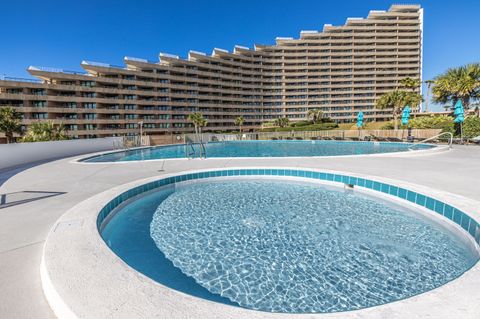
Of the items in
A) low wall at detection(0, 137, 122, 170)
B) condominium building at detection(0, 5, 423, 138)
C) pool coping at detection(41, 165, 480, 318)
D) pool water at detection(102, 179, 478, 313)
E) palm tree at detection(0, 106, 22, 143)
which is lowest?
pool water at detection(102, 179, 478, 313)

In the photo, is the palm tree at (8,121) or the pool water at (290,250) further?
the palm tree at (8,121)

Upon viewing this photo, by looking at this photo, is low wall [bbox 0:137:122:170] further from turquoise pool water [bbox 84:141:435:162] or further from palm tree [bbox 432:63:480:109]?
palm tree [bbox 432:63:480:109]

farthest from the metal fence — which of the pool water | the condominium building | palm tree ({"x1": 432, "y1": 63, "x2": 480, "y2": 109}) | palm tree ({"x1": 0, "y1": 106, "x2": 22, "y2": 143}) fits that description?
the condominium building

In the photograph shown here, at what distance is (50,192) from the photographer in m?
7.80

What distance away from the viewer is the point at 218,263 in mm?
4723

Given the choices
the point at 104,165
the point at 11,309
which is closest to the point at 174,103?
the point at 104,165

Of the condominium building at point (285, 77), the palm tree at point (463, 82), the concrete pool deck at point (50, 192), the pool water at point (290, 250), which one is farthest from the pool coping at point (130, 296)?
the condominium building at point (285, 77)

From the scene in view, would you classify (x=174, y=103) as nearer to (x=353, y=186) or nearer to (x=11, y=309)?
(x=353, y=186)

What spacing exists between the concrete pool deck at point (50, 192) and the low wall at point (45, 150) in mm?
4923

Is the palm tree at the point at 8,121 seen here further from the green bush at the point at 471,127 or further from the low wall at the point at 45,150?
the green bush at the point at 471,127

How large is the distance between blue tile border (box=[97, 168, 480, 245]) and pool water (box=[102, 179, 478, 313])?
335 mm

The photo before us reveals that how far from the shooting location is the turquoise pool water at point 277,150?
63.8ft

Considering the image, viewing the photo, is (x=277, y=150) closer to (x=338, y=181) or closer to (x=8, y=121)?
(x=338, y=181)

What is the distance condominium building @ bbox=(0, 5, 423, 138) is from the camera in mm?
56625
